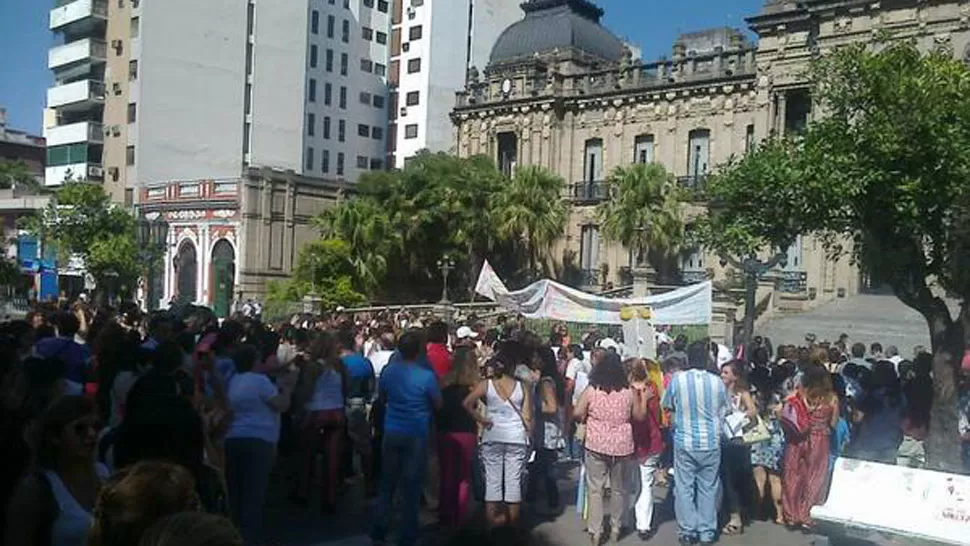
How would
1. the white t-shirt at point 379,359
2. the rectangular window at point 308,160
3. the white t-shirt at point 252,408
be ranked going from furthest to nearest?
1. the rectangular window at point 308,160
2. the white t-shirt at point 379,359
3. the white t-shirt at point 252,408

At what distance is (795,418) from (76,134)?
5162 cm

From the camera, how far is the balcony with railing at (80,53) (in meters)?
52.5

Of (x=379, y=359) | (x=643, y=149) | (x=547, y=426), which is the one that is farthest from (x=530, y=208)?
(x=547, y=426)

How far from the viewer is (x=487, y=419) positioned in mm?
8398

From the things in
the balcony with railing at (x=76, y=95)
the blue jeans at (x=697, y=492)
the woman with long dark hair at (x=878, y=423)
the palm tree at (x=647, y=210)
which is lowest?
the blue jeans at (x=697, y=492)

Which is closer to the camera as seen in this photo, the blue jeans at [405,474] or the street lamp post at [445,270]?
the blue jeans at [405,474]

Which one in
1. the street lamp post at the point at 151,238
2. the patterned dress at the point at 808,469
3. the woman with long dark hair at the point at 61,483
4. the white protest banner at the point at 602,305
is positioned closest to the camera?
the woman with long dark hair at the point at 61,483

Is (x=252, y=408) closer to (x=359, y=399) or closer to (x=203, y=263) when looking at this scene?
(x=359, y=399)

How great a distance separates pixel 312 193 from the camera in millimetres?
47750

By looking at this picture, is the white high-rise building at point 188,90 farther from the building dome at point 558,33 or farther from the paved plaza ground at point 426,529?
the paved plaza ground at point 426,529

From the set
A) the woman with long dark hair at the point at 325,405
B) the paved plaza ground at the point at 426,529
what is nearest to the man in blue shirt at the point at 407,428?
the paved plaza ground at the point at 426,529

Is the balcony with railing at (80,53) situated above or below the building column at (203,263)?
above

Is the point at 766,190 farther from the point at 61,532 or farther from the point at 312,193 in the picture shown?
the point at 312,193

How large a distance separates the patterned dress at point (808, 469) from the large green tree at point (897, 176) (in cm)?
224
